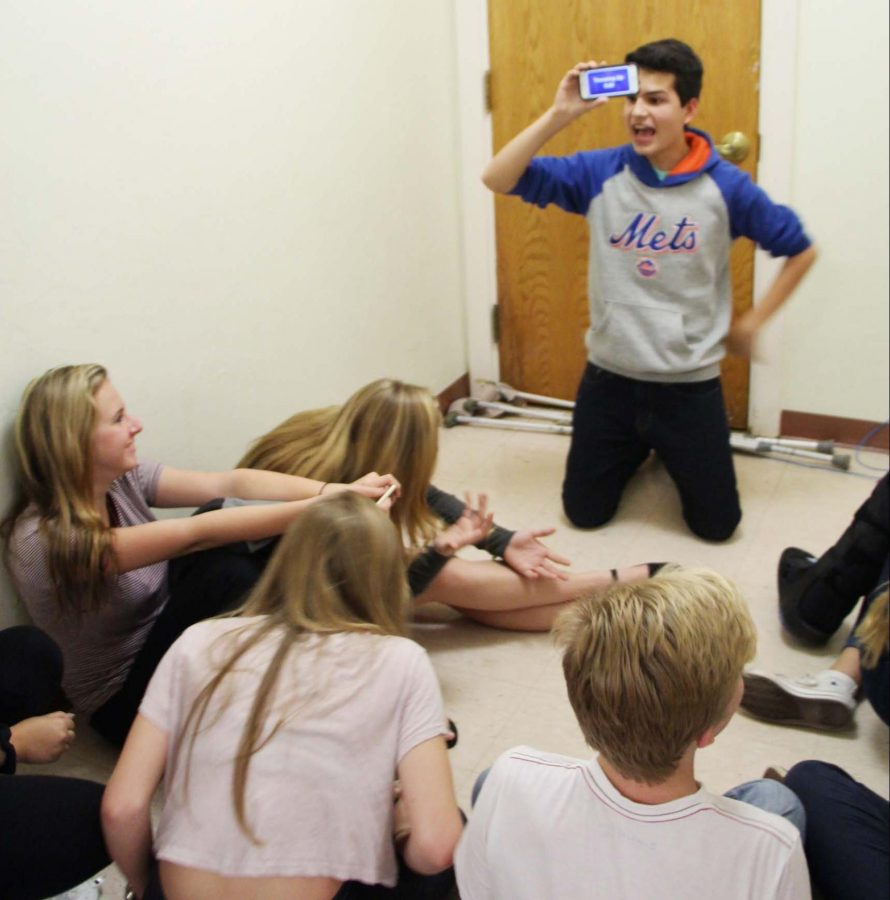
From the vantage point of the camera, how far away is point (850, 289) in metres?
2.61

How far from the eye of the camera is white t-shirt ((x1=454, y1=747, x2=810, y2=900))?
881 mm

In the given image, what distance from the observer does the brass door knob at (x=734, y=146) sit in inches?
101

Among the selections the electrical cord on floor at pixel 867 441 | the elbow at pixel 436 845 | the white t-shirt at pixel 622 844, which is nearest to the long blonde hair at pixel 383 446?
the elbow at pixel 436 845

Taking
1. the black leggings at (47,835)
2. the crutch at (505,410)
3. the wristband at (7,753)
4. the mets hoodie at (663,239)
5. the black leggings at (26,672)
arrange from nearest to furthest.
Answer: the black leggings at (47,835) < the wristband at (7,753) < the black leggings at (26,672) < the mets hoodie at (663,239) < the crutch at (505,410)

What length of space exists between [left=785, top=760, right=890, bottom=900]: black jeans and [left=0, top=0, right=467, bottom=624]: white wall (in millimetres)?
1364

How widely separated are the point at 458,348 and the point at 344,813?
7.44ft

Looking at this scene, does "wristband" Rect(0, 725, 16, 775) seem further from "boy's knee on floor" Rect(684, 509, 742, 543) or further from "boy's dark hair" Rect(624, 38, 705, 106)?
"boy's dark hair" Rect(624, 38, 705, 106)

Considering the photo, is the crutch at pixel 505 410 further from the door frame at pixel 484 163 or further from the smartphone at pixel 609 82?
the smartphone at pixel 609 82

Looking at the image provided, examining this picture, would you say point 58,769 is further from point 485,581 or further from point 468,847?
point 468,847

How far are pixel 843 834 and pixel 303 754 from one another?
0.72 metres

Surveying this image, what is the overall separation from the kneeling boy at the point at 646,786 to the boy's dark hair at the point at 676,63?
151cm

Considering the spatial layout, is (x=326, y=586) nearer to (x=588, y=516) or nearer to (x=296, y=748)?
(x=296, y=748)

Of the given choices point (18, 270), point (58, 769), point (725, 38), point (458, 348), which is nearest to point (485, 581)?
point (58, 769)

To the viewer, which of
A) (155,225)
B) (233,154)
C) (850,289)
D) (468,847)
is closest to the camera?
(468,847)
